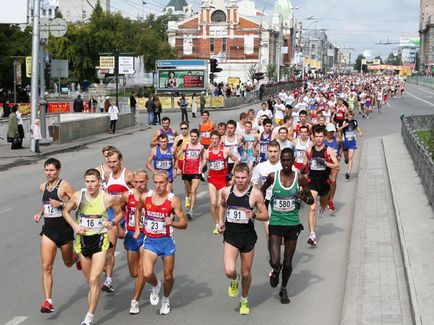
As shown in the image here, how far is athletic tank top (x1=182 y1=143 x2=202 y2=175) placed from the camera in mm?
13297

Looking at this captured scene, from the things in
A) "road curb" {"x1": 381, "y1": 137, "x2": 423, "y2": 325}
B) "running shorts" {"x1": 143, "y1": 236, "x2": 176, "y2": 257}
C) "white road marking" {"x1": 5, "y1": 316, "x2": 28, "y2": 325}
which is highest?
"running shorts" {"x1": 143, "y1": 236, "x2": 176, "y2": 257}

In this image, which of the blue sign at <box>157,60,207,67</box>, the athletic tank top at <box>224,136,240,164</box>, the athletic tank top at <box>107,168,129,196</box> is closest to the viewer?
the athletic tank top at <box>107,168,129,196</box>

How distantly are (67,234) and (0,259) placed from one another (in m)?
2.72

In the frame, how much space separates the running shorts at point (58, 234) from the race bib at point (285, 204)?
2347 mm

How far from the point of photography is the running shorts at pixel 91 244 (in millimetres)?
7395

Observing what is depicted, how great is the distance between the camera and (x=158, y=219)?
24.5 feet

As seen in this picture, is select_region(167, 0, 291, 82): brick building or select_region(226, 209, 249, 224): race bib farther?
select_region(167, 0, 291, 82): brick building

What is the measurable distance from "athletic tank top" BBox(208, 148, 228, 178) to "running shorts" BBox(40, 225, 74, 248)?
4828mm

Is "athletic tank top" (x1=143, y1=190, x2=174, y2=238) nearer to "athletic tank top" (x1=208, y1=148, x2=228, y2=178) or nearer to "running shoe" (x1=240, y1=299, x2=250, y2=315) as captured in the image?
"running shoe" (x1=240, y1=299, x2=250, y2=315)

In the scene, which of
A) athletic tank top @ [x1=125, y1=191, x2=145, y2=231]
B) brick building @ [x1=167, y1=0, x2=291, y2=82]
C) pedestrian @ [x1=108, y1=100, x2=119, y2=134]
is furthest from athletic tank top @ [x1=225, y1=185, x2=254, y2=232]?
brick building @ [x1=167, y1=0, x2=291, y2=82]

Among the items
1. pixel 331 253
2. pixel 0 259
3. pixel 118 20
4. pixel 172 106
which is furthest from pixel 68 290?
pixel 118 20

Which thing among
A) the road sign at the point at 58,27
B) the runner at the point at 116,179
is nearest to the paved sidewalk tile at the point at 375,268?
the runner at the point at 116,179

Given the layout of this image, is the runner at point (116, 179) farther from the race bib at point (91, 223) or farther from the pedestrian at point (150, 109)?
the pedestrian at point (150, 109)

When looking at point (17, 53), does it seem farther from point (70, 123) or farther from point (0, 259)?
point (0, 259)
